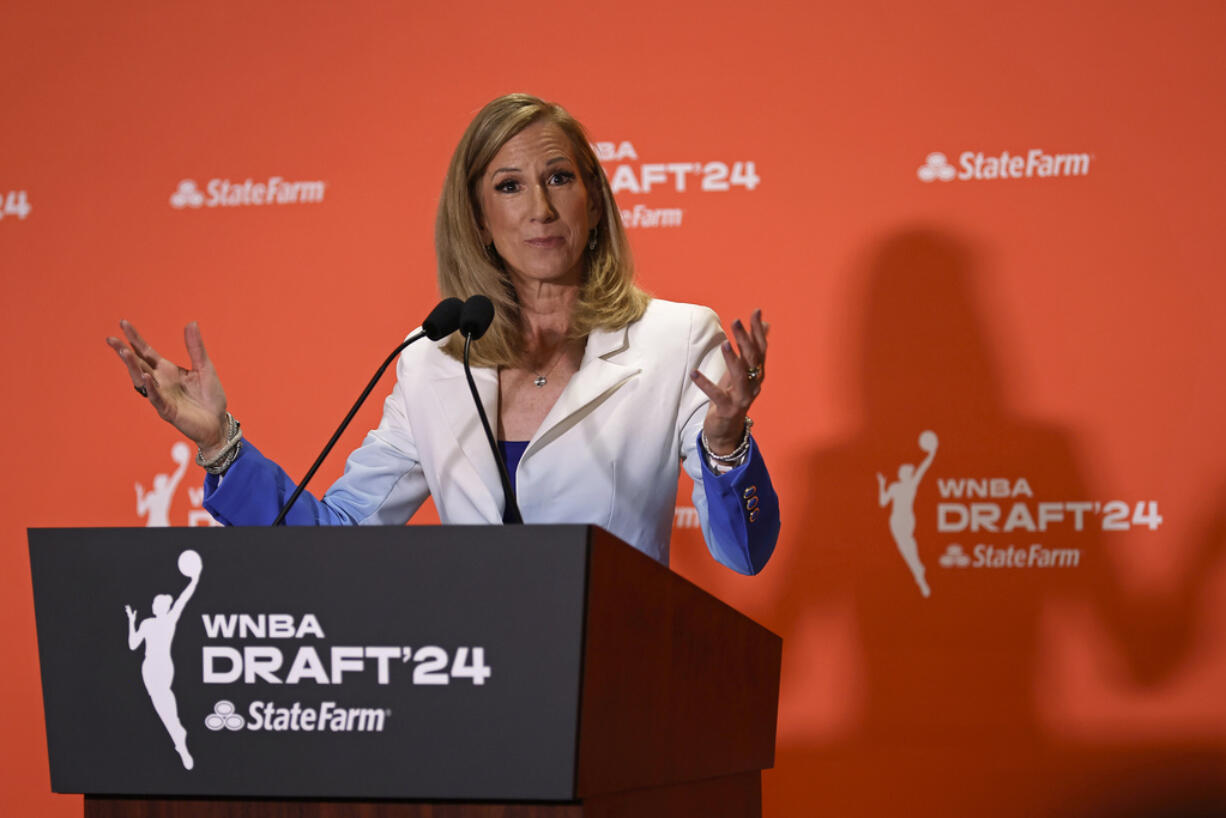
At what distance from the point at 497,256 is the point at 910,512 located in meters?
1.18

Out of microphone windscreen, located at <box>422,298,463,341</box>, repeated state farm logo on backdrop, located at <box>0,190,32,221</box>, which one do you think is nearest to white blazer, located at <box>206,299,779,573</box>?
microphone windscreen, located at <box>422,298,463,341</box>

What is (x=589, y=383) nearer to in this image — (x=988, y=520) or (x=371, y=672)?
(x=371, y=672)

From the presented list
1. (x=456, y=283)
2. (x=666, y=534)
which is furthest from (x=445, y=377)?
(x=666, y=534)

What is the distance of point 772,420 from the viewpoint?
115 inches

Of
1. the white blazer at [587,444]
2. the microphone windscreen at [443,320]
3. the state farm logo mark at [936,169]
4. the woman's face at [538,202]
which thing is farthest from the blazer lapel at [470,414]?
the state farm logo mark at [936,169]

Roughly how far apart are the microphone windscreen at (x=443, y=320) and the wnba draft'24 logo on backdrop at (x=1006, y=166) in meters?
1.62

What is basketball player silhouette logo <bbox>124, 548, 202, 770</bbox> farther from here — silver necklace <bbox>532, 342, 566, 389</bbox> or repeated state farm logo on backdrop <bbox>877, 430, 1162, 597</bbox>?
repeated state farm logo on backdrop <bbox>877, 430, 1162, 597</bbox>

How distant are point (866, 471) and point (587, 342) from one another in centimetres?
99

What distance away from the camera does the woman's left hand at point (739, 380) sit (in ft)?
5.26

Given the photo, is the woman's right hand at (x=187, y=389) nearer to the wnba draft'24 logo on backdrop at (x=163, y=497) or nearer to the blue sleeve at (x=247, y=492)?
the blue sleeve at (x=247, y=492)

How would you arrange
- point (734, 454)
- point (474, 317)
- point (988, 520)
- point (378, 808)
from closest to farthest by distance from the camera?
point (378, 808)
point (474, 317)
point (734, 454)
point (988, 520)

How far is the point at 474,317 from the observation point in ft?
5.15

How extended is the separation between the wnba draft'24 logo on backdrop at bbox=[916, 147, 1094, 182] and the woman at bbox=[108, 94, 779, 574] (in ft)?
3.26

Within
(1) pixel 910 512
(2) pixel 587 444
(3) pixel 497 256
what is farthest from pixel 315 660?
(1) pixel 910 512
